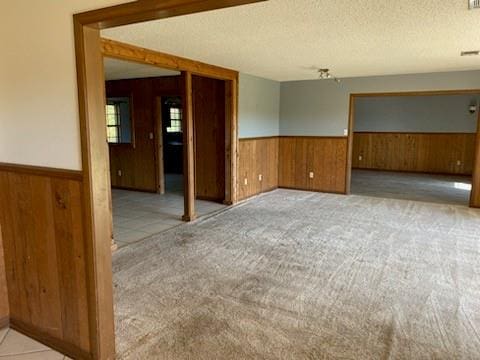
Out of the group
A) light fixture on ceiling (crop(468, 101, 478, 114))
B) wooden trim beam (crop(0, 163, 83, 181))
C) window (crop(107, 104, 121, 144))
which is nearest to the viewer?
wooden trim beam (crop(0, 163, 83, 181))

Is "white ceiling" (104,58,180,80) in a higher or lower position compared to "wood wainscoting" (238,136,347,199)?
higher

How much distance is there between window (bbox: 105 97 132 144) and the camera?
24.2 feet

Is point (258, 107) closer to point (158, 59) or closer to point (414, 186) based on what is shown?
point (158, 59)

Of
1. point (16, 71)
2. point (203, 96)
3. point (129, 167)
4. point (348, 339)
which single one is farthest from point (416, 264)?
point (129, 167)

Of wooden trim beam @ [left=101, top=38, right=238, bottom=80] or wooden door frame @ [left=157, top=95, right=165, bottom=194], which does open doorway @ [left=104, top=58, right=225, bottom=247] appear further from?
wooden trim beam @ [left=101, top=38, right=238, bottom=80]

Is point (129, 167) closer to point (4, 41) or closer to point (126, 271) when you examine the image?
point (126, 271)

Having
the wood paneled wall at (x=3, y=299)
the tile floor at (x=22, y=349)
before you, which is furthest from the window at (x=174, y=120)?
the tile floor at (x=22, y=349)

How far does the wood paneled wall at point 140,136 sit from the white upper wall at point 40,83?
14.8ft

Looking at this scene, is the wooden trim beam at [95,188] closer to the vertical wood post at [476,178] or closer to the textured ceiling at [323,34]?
the textured ceiling at [323,34]

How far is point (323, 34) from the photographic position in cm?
352

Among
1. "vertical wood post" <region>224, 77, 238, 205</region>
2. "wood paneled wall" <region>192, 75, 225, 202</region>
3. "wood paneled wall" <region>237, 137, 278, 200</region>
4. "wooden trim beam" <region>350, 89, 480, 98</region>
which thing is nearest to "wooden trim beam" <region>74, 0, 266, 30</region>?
"vertical wood post" <region>224, 77, 238, 205</region>

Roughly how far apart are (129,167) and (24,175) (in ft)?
17.6

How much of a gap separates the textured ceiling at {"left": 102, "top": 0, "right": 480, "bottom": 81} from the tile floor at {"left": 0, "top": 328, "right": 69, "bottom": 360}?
8.64 ft

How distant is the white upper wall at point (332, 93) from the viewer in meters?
5.99
